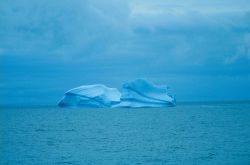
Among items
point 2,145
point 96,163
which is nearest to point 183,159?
point 96,163

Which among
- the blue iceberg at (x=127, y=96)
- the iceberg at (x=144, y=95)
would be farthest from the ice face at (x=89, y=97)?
the iceberg at (x=144, y=95)

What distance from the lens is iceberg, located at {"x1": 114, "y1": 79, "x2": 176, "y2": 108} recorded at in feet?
181

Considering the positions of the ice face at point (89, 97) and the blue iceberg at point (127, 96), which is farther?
the ice face at point (89, 97)

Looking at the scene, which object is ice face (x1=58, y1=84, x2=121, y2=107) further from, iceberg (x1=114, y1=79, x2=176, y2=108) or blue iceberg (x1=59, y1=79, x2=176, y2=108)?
iceberg (x1=114, y1=79, x2=176, y2=108)

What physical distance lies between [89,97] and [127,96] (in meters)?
6.47

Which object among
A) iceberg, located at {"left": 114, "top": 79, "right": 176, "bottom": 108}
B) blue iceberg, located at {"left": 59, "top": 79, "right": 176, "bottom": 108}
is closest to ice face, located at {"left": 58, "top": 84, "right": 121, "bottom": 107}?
blue iceberg, located at {"left": 59, "top": 79, "right": 176, "bottom": 108}

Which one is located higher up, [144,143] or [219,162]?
[144,143]

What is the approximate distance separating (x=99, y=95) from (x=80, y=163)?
145ft

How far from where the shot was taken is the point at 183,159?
18625mm

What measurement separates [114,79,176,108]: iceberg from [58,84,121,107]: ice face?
162 inches

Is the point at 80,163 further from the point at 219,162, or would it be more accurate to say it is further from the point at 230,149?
the point at 230,149

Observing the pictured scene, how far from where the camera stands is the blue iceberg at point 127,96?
55.7 meters

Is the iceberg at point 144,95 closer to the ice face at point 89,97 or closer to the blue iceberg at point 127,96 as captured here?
the blue iceberg at point 127,96

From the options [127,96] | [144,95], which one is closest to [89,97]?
[127,96]
